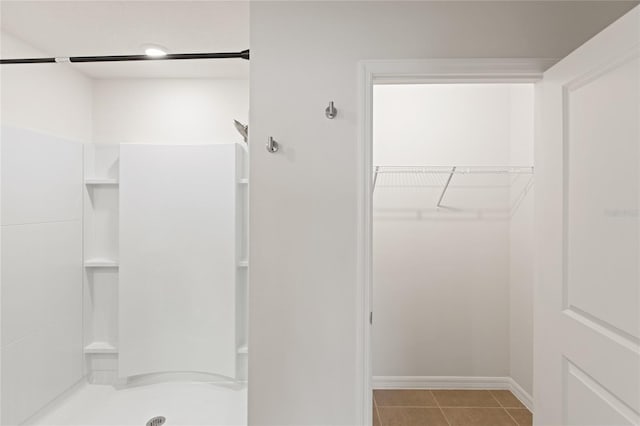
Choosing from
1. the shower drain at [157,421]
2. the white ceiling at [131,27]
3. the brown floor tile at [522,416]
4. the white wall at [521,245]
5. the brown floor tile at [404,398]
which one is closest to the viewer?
the white ceiling at [131,27]

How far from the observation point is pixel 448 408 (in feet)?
8.41

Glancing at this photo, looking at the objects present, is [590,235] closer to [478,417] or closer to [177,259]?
[478,417]

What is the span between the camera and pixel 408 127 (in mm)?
2812

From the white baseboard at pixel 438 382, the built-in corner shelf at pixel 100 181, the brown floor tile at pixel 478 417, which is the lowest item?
the brown floor tile at pixel 478 417

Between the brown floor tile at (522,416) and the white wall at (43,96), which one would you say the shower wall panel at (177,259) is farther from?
the brown floor tile at (522,416)

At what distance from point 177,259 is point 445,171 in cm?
194

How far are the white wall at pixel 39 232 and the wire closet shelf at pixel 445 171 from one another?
2072mm

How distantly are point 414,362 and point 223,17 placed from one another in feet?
8.52

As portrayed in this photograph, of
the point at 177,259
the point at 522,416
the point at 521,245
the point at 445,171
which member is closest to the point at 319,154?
the point at 445,171

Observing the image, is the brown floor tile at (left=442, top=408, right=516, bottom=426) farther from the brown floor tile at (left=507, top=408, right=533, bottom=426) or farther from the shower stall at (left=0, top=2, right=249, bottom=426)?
the shower stall at (left=0, top=2, right=249, bottom=426)

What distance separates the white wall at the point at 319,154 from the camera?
5.33ft

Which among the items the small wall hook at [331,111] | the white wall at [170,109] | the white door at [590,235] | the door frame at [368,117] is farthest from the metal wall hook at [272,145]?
the white wall at [170,109]

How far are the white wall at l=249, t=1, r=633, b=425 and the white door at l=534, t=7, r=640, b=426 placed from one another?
32 cm

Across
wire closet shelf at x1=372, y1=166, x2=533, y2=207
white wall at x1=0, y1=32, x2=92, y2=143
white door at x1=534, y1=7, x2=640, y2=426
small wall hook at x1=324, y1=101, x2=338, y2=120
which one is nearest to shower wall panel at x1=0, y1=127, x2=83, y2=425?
white wall at x1=0, y1=32, x2=92, y2=143
